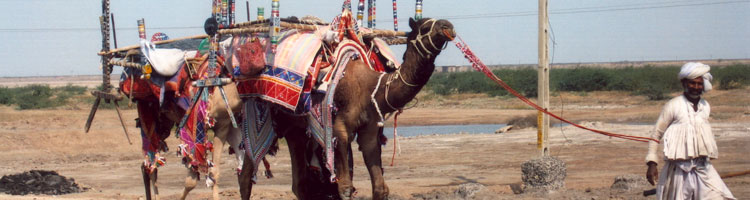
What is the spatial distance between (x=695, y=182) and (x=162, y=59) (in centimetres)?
551

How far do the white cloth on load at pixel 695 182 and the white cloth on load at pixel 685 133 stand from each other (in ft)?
0.31

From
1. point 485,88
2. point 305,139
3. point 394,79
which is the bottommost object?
point 485,88

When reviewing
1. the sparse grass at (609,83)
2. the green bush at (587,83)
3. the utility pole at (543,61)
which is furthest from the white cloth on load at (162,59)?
the green bush at (587,83)

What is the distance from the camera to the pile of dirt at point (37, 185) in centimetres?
1250

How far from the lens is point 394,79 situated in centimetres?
779

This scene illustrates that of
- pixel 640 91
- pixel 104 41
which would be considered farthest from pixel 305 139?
pixel 640 91

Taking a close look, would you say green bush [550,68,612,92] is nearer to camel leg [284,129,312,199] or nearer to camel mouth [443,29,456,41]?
camel leg [284,129,312,199]

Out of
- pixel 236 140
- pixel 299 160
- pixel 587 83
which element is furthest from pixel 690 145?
pixel 587 83

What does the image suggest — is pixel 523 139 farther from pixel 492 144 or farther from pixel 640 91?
pixel 640 91

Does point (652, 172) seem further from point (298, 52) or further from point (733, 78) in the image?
point (733, 78)

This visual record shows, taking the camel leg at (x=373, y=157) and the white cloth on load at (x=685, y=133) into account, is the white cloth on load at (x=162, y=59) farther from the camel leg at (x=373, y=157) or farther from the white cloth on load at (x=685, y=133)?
the white cloth on load at (x=685, y=133)

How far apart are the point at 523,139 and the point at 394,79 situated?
1318 cm

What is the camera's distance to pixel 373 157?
Result: 8.12 m

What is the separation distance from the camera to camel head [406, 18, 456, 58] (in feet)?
24.2
